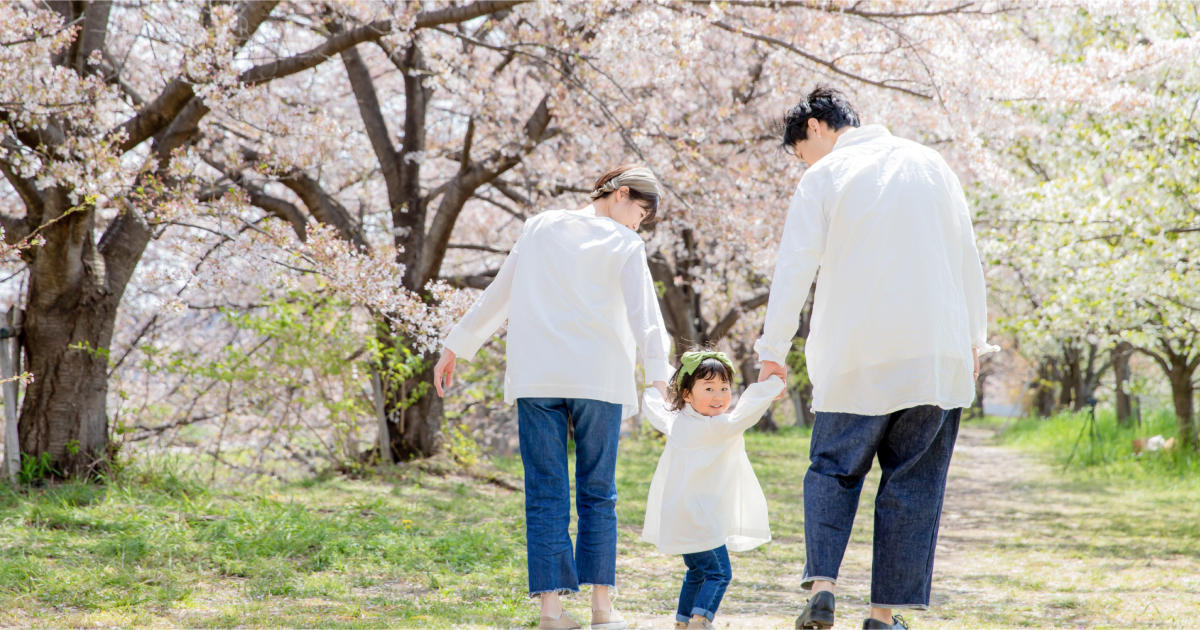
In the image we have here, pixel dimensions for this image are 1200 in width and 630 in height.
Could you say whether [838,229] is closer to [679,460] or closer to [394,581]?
[679,460]

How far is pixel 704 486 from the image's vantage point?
10.8 ft

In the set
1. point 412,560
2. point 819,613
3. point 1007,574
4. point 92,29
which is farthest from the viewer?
point 92,29

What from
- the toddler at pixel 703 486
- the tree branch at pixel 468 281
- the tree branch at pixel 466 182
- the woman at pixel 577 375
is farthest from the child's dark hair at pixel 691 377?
the tree branch at pixel 468 281

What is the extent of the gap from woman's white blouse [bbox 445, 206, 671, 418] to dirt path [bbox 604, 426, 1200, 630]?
1031 mm

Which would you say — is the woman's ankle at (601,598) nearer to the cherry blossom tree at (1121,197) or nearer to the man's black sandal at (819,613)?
the man's black sandal at (819,613)

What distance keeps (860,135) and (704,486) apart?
1.26 m

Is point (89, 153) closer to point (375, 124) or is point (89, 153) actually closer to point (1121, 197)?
point (375, 124)

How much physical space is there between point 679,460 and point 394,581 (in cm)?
178

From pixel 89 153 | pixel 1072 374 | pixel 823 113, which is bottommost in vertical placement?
pixel 1072 374

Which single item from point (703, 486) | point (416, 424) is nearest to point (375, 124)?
point (416, 424)

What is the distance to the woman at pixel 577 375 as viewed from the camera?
10.5ft

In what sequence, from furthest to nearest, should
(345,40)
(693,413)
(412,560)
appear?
(345,40), (412,560), (693,413)

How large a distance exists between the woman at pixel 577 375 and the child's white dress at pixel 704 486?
6.4 inches

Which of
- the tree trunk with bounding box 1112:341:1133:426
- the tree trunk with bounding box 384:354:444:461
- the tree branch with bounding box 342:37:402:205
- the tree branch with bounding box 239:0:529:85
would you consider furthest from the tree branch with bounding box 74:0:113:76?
the tree trunk with bounding box 1112:341:1133:426
